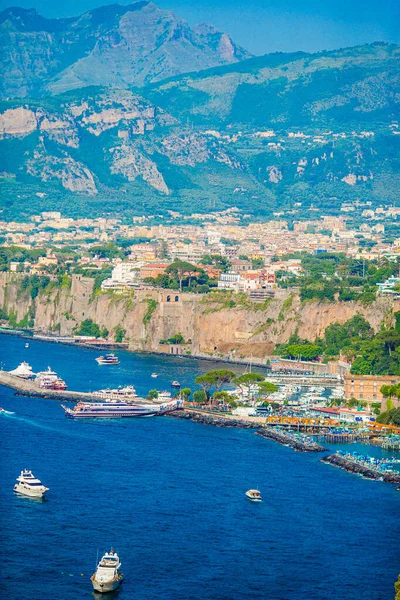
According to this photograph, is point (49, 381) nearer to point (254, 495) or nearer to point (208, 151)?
point (254, 495)

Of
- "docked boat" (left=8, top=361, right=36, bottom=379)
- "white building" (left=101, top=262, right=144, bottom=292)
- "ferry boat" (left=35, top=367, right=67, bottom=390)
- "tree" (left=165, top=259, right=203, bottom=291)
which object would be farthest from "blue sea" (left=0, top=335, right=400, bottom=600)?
"tree" (left=165, top=259, right=203, bottom=291)

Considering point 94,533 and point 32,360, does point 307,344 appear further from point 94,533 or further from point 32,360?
point 94,533

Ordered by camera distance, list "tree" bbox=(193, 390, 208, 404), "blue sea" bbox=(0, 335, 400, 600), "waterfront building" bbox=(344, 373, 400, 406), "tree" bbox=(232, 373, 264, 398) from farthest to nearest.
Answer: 1. "tree" bbox=(232, 373, 264, 398)
2. "waterfront building" bbox=(344, 373, 400, 406)
3. "tree" bbox=(193, 390, 208, 404)
4. "blue sea" bbox=(0, 335, 400, 600)

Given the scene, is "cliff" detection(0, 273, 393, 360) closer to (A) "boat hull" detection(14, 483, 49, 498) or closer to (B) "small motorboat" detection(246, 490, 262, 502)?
(B) "small motorboat" detection(246, 490, 262, 502)

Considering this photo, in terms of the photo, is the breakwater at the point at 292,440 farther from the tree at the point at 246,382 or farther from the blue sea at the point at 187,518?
the tree at the point at 246,382

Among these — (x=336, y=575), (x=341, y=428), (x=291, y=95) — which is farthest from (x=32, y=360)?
(x=291, y=95)
